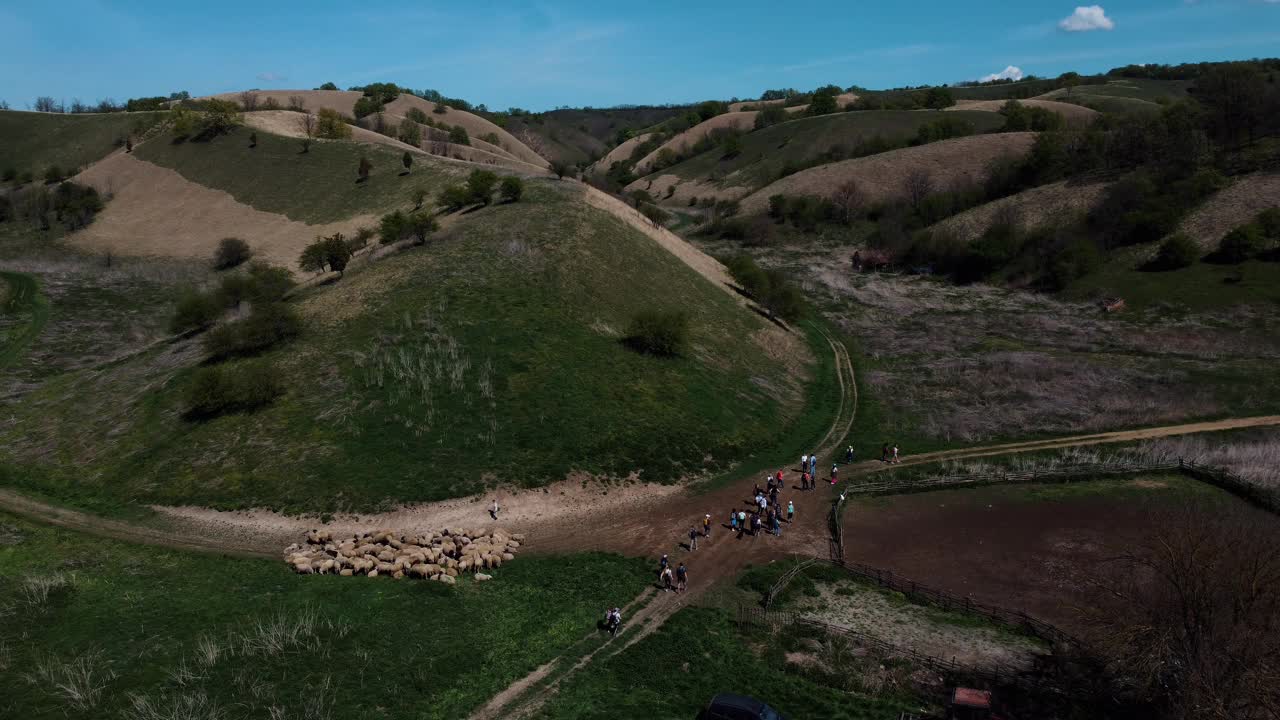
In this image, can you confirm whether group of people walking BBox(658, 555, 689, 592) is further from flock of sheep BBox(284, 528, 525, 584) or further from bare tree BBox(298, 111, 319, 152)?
bare tree BBox(298, 111, 319, 152)

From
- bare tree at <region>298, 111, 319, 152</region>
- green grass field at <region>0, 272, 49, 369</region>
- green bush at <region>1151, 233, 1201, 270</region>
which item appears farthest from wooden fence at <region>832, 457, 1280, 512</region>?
bare tree at <region>298, 111, 319, 152</region>

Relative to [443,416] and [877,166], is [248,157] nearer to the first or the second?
[443,416]

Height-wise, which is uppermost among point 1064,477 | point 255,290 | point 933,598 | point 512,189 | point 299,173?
point 299,173

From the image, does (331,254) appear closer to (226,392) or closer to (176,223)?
(226,392)

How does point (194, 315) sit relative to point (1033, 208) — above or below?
below

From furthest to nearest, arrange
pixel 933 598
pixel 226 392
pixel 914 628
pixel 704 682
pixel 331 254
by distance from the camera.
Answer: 1. pixel 331 254
2. pixel 226 392
3. pixel 933 598
4. pixel 914 628
5. pixel 704 682

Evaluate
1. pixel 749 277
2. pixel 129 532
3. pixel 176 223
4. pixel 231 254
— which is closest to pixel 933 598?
pixel 129 532
